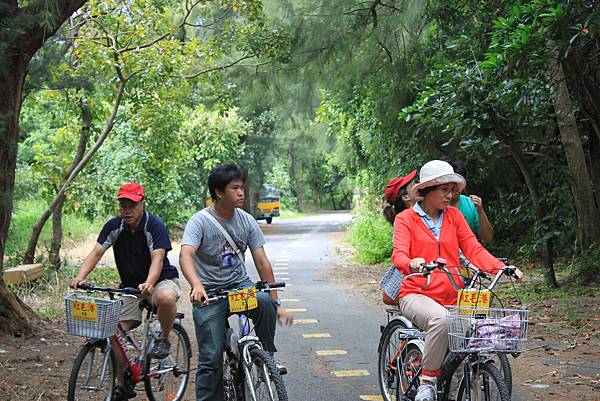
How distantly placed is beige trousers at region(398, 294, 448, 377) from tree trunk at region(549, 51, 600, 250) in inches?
284

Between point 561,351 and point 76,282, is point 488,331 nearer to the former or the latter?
point 76,282

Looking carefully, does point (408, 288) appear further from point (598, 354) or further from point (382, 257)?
point (382, 257)

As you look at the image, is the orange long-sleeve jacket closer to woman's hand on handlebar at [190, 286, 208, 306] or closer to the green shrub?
woman's hand on handlebar at [190, 286, 208, 306]

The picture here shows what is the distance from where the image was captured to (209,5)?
59.2 feet

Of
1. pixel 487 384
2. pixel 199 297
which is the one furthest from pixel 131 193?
pixel 487 384

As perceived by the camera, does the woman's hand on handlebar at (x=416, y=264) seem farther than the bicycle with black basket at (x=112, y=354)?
No

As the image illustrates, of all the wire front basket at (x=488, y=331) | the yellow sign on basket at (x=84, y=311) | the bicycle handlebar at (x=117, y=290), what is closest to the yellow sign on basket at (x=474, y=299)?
the wire front basket at (x=488, y=331)

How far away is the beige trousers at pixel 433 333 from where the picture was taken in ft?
15.6

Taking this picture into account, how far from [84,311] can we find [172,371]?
4.76ft

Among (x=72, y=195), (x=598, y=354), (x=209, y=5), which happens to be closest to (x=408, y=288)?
(x=598, y=354)

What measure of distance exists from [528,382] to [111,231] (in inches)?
151

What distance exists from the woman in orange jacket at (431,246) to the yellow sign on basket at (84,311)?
2.06 m

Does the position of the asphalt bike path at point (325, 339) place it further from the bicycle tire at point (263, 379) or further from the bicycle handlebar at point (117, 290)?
the bicycle tire at point (263, 379)

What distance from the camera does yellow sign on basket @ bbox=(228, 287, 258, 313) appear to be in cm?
501
